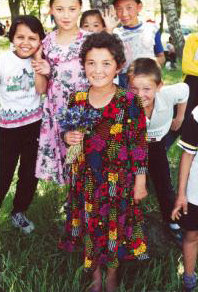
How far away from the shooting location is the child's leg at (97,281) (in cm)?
287

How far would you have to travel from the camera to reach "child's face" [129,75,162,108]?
2.92 meters

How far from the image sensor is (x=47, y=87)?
3.20 meters

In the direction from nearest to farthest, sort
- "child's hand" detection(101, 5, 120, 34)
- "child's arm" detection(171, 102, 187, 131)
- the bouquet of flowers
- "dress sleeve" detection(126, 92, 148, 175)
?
the bouquet of flowers → "dress sleeve" detection(126, 92, 148, 175) → "child's arm" detection(171, 102, 187, 131) → "child's hand" detection(101, 5, 120, 34)

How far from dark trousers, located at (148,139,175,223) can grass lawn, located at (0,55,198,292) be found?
33 centimetres

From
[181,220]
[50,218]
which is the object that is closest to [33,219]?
[50,218]

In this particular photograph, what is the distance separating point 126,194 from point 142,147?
32cm

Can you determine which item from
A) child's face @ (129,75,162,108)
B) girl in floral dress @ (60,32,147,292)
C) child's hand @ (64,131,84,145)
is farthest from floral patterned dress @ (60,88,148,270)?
child's face @ (129,75,162,108)

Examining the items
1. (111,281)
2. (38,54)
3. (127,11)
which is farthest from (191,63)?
(111,281)

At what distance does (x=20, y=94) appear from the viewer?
10.2 feet

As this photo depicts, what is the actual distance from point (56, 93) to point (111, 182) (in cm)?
94

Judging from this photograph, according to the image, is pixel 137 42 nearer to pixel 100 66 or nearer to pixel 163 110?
pixel 163 110

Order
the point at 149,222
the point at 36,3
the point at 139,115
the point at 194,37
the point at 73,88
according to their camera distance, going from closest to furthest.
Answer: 1. the point at 139,115
2. the point at 73,88
3. the point at 149,222
4. the point at 194,37
5. the point at 36,3

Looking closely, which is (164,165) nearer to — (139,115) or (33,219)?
(139,115)

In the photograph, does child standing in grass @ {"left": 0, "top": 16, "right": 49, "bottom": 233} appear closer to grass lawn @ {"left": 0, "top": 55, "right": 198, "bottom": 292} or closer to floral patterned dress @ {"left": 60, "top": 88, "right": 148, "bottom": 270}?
grass lawn @ {"left": 0, "top": 55, "right": 198, "bottom": 292}
